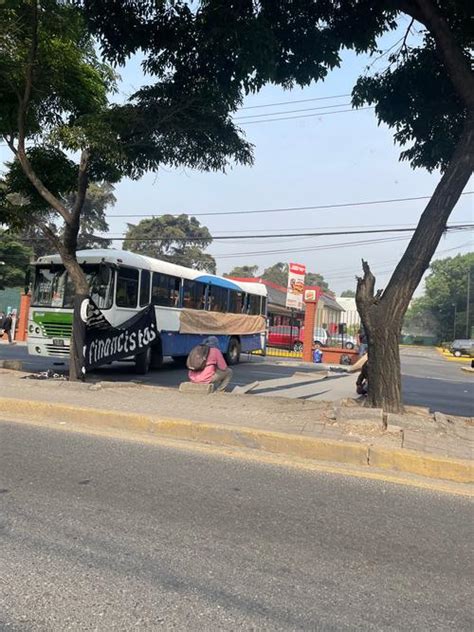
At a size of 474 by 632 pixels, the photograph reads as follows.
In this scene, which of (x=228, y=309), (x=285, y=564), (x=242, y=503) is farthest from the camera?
(x=228, y=309)

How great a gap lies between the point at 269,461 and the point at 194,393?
11.0ft

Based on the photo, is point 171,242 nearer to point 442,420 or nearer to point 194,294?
point 194,294

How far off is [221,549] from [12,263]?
33667mm

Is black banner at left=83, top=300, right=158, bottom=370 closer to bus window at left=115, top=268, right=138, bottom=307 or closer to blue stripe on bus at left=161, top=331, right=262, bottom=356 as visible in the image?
bus window at left=115, top=268, right=138, bottom=307

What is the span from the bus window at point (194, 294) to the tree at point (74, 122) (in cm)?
511

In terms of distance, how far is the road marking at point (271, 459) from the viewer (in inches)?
207

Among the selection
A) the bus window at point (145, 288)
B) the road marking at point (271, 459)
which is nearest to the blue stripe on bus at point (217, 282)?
the bus window at point (145, 288)

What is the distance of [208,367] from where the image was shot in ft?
31.4

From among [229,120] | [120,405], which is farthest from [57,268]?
[120,405]

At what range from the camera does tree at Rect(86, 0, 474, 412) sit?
724cm

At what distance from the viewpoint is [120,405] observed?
7824 millimetres

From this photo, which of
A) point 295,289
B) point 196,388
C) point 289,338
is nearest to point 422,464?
point 196,388

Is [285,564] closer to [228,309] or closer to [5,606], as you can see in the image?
[5,606]

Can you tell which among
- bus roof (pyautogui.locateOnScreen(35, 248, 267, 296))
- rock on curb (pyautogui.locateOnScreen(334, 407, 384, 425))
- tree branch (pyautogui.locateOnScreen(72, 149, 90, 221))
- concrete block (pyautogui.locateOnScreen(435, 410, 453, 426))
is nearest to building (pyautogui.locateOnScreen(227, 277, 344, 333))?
bus roof (pyautogui.locateOnScreen(35, 248, 267, 296))
